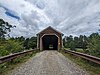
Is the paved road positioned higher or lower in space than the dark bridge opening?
lower

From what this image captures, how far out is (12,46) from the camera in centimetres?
1531

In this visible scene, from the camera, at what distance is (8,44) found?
1509cm

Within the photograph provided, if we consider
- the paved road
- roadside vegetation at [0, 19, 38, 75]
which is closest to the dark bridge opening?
roadside vegetation at [0, 19, 38, 75]

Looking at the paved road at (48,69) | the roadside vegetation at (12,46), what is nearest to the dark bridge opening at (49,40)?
the roadside vegetation at (12,46)

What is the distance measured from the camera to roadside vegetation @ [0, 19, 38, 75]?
8.69m

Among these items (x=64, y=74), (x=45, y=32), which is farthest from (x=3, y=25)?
(x=64, y=74)

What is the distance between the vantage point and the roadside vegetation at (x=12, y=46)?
8692 mm

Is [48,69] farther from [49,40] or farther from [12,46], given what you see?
[49,40]

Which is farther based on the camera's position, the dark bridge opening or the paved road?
the dark bridge opening

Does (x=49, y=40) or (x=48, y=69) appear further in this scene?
(x=49, y=40)

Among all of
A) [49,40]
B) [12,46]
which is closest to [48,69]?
[12,46]

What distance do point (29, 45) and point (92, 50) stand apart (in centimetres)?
2828

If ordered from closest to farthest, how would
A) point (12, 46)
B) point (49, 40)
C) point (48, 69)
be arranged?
1. point (48, 69)
2. point (12, 46)
3. point (49, 40)

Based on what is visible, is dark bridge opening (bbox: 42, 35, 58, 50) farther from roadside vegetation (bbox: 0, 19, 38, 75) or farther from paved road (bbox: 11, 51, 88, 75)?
paved road (bbox: 11, 51, 88, 75)
